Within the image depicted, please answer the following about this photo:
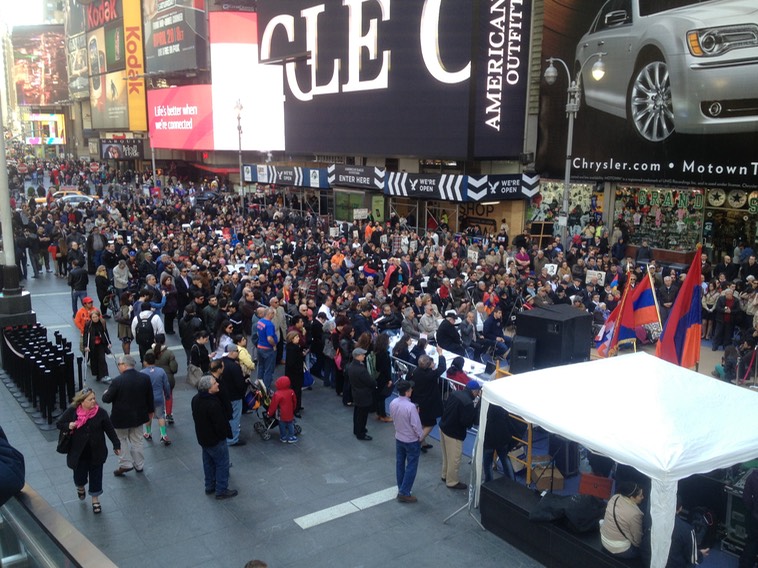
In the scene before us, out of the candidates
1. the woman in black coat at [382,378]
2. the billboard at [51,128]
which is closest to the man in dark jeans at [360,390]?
the woman in black coat at [382,378]

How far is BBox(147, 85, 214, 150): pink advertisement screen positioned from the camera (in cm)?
5372

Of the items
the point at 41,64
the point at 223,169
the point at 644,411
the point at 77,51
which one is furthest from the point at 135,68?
the point at 644,411

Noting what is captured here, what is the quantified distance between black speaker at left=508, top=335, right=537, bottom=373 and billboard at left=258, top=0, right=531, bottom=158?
1966cm

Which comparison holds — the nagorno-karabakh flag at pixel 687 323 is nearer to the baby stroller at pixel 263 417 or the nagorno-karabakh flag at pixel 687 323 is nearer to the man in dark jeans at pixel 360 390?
the man in dark jeans at pixel 360 390

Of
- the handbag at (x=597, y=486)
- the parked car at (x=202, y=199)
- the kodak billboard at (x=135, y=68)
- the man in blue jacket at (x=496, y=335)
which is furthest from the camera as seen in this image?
the kodak billboard at (x=135, y=68)

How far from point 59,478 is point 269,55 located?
37246mm

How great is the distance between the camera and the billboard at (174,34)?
54.8m

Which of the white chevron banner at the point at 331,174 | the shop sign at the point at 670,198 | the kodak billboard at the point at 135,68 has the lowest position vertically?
the shop sign at the point at 670,198

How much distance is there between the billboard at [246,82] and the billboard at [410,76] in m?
12.7

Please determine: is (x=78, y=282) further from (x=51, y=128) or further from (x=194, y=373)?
(x=51, y=128)

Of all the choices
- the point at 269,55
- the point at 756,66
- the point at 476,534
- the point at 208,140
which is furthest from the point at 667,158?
the point at 208,140

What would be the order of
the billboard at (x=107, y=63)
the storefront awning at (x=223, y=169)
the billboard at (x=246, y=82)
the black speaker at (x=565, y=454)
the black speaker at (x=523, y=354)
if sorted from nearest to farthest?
the black speaker at (x=565, y=454), the black speaker at (x=523, y=354), the billboard at (x=246, y=82), the storefront awning at (x=223, y=169), the billboard at (x=107, y=63)

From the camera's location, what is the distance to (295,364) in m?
11.7

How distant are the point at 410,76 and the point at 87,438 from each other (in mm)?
26285
